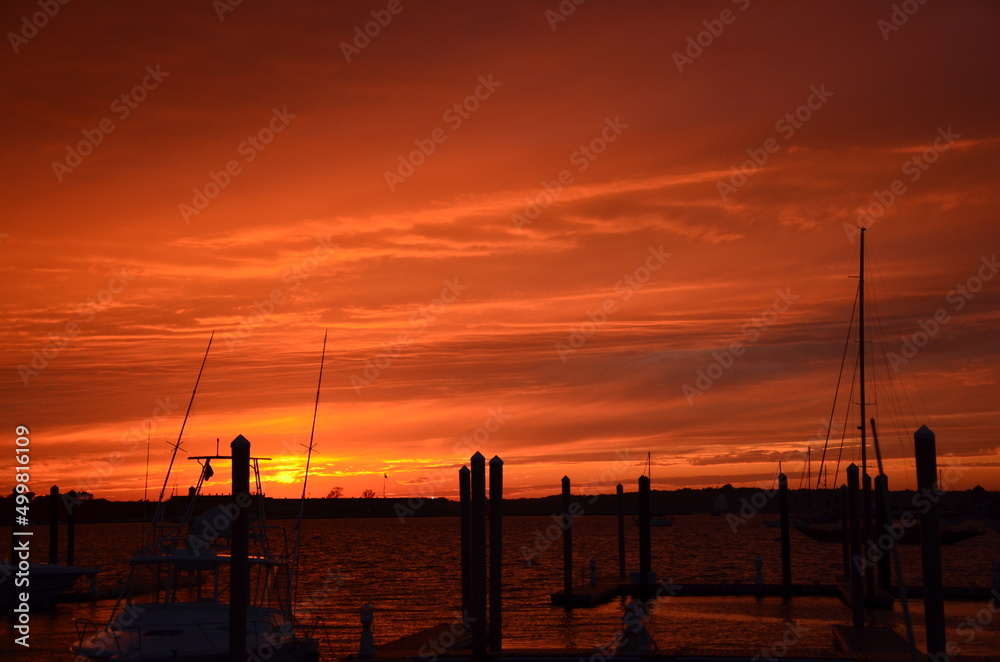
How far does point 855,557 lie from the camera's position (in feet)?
88.2

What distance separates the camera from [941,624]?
55.0 feet

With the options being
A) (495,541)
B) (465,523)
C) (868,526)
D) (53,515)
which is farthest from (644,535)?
(53,515)

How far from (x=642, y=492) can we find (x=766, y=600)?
686 cm

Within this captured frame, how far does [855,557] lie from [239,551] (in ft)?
56.4

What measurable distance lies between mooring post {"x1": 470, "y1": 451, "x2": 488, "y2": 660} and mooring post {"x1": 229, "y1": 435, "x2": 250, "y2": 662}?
6.39 m

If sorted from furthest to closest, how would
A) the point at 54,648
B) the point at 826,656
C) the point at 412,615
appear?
the point at 412,615, the point at 54,648, the point at 826,656

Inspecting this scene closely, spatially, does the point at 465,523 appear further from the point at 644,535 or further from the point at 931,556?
the point at 644,535

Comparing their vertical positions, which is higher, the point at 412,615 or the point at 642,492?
the point at 642,492

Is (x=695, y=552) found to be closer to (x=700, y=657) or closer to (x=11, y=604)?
(x=11, y=604)

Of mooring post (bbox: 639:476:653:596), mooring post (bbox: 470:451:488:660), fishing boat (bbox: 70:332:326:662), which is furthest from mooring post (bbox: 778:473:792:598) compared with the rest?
fishing boat (bbox: 70:332:326:662)

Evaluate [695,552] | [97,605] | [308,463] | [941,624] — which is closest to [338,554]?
[695,552]

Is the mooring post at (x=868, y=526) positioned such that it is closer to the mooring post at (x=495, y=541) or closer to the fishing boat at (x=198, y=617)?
the mooring post at (x=495, y=541)

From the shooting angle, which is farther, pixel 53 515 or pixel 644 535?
pixel 53 515

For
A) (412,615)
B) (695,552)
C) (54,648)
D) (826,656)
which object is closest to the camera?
(826,656)
